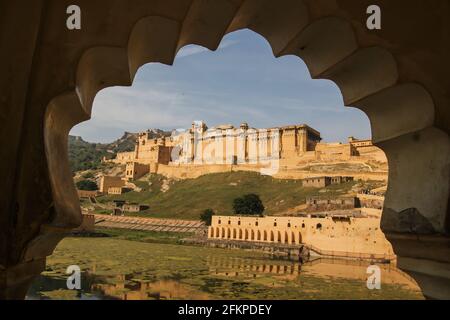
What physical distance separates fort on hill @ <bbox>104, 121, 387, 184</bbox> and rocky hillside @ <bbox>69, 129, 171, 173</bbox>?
2155 cm

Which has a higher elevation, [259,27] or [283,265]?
[259,27]

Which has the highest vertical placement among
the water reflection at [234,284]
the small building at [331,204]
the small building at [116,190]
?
the small building at [116,190]

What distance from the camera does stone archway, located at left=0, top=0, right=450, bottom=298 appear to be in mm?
2232

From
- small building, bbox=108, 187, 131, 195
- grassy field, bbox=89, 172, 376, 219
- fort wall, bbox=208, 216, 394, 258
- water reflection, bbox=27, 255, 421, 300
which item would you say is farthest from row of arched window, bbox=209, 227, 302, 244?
small building, bbox=108, 187, 131, 195

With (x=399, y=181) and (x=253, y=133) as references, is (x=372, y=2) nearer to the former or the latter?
(x=399, y=181)

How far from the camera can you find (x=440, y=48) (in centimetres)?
267

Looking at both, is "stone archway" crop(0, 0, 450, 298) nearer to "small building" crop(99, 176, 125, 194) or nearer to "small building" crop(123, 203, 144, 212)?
"small building" crop(123, 203, 144, 212)

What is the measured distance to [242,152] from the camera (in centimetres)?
8631

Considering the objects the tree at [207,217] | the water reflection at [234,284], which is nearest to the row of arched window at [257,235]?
the tree at [207,217]

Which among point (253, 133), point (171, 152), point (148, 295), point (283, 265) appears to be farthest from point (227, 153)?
point (148, 295)

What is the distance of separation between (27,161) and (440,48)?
113 inches

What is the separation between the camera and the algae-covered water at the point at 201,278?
19359 mm

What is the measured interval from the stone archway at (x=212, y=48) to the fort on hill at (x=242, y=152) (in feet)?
205

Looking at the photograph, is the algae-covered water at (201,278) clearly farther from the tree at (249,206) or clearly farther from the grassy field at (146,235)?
the tree at (249,206)
